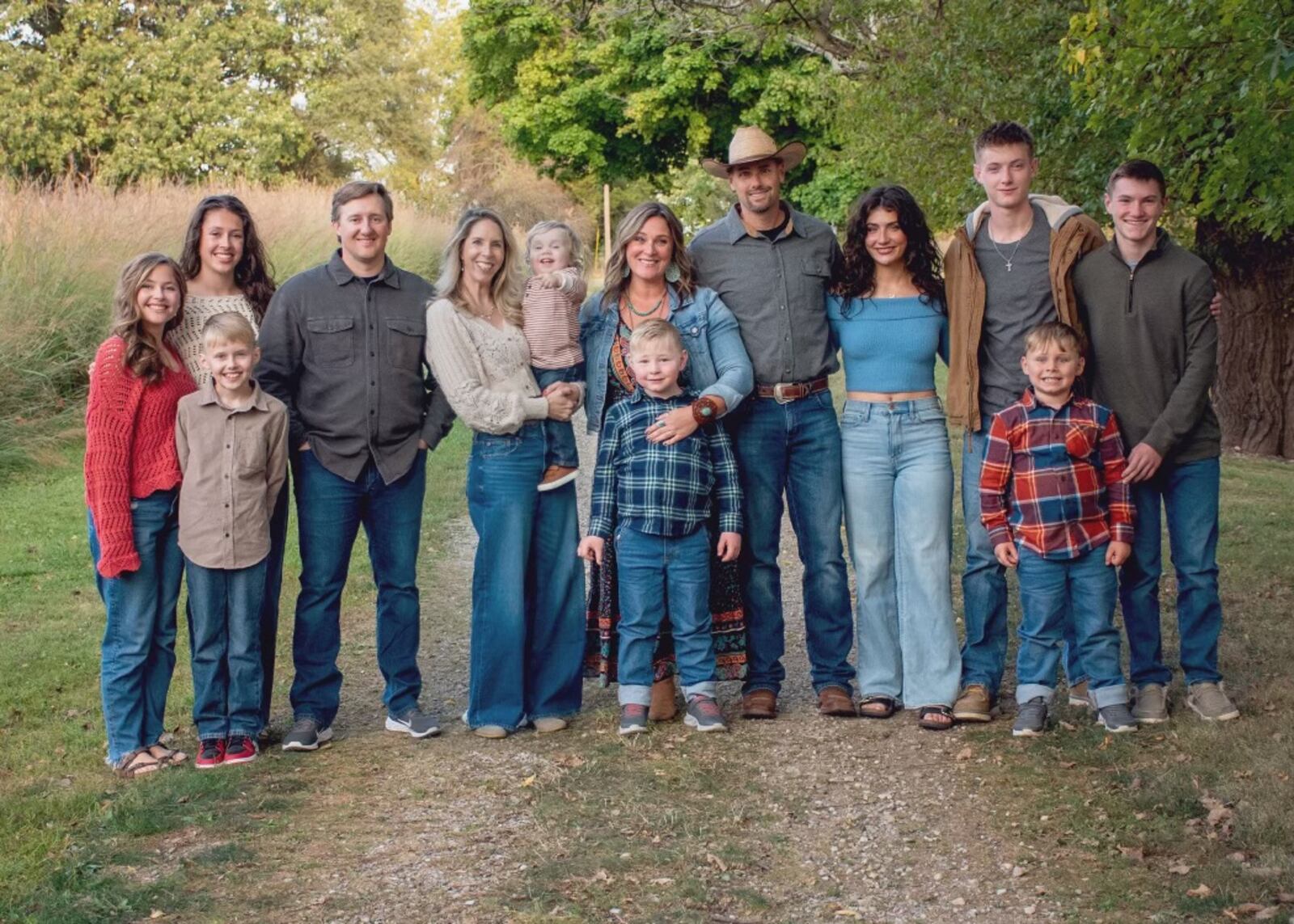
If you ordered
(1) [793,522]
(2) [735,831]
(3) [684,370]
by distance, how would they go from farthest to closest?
(1) [793,522] < (3) [684,370] < (2) [735,831]

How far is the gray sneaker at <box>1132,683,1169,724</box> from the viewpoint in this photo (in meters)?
5.68

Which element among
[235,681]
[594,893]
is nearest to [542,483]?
[235,681]

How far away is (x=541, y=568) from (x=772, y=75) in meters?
25.7

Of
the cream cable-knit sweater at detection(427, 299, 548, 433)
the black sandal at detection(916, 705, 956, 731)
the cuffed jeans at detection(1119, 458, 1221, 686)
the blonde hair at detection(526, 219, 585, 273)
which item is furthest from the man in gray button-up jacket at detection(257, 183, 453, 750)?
the cuffed jeans at detection(1119, 458, 1221, 686)

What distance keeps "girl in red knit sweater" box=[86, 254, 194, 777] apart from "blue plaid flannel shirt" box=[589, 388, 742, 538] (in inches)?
64.0

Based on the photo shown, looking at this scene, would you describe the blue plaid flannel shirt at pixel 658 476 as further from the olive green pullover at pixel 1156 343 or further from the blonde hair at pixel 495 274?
the olive green pullover at pixel 1156 343

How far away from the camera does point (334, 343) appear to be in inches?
221

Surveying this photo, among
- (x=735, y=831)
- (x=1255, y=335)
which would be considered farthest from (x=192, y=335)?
(x=1255, y=335)

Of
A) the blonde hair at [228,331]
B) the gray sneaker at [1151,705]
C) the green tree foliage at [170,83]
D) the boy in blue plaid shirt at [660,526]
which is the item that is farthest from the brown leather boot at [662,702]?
the green tree foliage at [170,83]

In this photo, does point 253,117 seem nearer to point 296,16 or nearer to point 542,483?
point 296,16

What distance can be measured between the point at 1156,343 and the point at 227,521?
351cm

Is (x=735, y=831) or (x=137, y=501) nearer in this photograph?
(x=735, y=831)

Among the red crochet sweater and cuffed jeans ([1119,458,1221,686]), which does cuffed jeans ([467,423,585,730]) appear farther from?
cuffed jeans ([1119,458,1221,686])

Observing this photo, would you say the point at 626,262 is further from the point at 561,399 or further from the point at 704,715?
the point at 704,715
